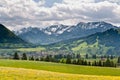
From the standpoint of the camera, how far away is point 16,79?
140 ft

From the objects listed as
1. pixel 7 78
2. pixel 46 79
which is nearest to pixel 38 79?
pixel 46 79

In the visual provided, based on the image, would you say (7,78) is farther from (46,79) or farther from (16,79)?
(46,79)

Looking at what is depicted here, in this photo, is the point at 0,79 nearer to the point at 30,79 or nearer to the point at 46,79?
the point at 30,79

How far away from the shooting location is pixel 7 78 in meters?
42.8

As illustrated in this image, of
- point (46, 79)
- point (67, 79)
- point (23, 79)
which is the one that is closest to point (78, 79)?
point (67, 79)

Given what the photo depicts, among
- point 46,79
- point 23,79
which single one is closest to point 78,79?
point 46,79

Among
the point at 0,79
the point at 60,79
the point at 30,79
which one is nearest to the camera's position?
the point at 0,79

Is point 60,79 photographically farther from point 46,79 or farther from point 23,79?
point 23,79

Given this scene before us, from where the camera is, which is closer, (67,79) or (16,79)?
(16,79)

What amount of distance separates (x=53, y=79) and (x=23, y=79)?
17.4ft

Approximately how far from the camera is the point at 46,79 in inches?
1806

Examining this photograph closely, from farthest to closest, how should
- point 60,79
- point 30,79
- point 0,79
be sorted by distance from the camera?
1. point 60,79
2. point 30,79
3. point 0,79

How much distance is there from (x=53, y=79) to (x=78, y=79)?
171 inches

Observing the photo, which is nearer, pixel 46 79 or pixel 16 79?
pixel 16 79
